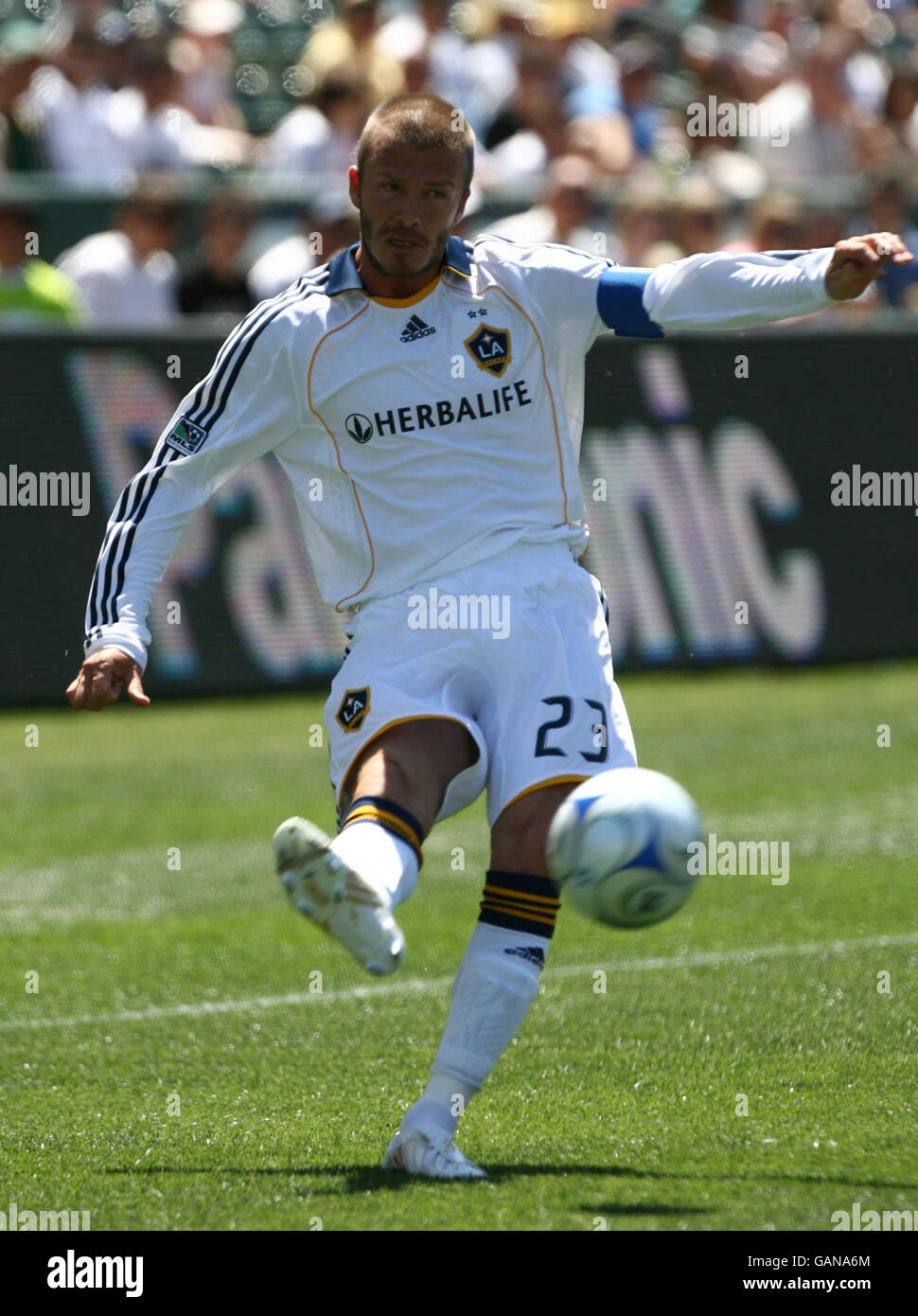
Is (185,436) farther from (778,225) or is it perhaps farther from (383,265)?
(778,225)

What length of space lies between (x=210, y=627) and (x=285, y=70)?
260 inches

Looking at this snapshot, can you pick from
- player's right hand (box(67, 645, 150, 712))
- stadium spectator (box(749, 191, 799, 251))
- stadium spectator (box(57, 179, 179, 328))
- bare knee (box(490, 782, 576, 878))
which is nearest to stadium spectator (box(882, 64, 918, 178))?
stadium spectator (box(749, 191, 799, 251))

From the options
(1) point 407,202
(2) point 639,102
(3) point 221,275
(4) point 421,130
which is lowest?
(1) point 407,202

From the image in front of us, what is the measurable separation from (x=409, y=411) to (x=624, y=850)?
1238 mm

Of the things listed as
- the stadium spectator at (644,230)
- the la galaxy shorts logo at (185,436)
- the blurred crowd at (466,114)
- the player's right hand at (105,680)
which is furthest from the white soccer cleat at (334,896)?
the stadium spectator at (644,230)

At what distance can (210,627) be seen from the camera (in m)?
12.0

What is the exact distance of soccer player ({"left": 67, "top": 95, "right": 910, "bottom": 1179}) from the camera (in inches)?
182

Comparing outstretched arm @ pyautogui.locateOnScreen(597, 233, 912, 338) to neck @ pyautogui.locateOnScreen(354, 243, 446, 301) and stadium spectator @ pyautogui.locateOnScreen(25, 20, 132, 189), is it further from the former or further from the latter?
stadium spectator @ pyautogui.locateOnScreen(25, 20, 132, 189)

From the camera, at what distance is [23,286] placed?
479 inches

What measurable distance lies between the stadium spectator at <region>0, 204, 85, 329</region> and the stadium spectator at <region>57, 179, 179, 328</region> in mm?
548

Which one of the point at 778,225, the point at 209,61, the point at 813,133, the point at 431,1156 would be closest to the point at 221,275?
the point at 209,61

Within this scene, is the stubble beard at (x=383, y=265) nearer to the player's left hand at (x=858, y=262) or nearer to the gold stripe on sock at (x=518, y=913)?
the player's left hand at (x=858, y=262)
